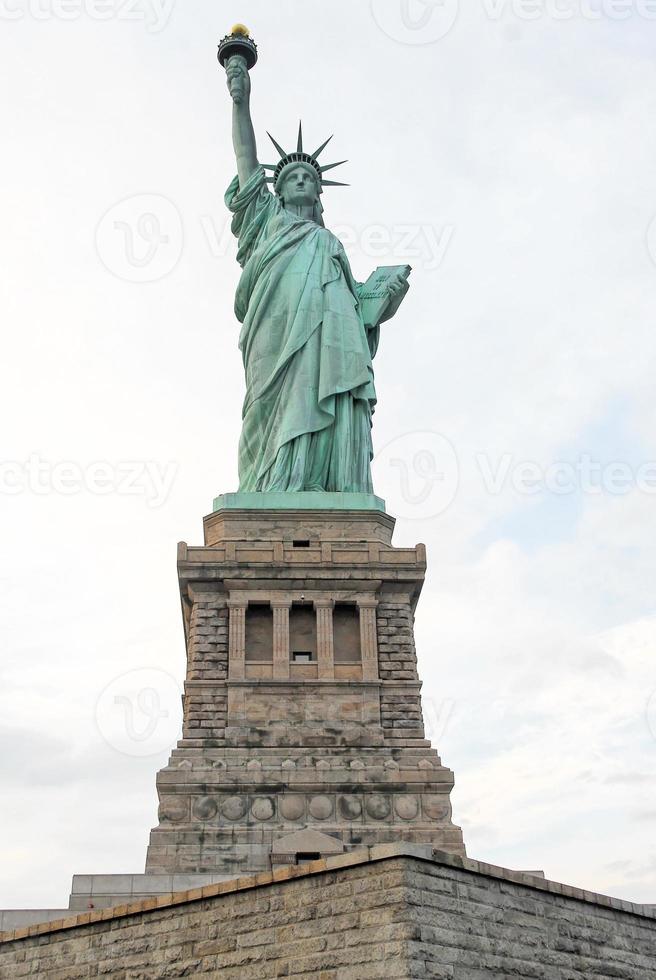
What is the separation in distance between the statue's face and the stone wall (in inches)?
827

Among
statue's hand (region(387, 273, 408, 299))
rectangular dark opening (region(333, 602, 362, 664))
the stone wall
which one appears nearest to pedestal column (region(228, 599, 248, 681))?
rectangular dark opening (region(333, 602, 362, 664))

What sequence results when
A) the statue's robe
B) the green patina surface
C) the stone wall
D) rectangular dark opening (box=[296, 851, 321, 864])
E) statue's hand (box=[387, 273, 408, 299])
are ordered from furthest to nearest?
1. statue's hand (box=[387, 273, 408, 299])
2. the statue's robe
3. the green patina surface
4. rectangular dark opening (box=[296, 851, 321, 864])
5. the stone wall

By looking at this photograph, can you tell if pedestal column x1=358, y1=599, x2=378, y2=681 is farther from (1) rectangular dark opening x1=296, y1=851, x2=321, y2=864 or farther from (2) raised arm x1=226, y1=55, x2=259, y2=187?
(2) raised arm x1=226, y1=55, x2=259, y2=187

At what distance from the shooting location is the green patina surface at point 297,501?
25.8 meters

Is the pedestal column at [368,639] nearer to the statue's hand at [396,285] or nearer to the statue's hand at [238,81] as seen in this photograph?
the statue's hand at [396,285]

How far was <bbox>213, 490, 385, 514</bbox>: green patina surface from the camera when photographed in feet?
84.7

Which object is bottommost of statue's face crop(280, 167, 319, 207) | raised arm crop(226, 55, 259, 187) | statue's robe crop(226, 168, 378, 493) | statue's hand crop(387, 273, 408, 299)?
statue's robe crop(226, 168, 378, 493)

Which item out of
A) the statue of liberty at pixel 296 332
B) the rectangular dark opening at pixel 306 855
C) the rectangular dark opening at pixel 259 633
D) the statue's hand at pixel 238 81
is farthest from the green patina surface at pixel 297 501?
the statue's hand at pixel 238 81

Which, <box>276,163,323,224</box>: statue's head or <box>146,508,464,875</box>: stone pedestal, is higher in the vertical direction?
<box>276,163,323,224</box>: statue's head

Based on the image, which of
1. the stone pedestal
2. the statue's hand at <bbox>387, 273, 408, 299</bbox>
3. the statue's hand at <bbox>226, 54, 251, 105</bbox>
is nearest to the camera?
the stone pedestal

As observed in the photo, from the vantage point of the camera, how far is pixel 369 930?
11.6m

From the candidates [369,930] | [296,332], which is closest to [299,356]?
[296,332]

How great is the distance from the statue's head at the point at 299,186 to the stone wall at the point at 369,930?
21031mm

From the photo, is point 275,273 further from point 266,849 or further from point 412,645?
point 266,849
